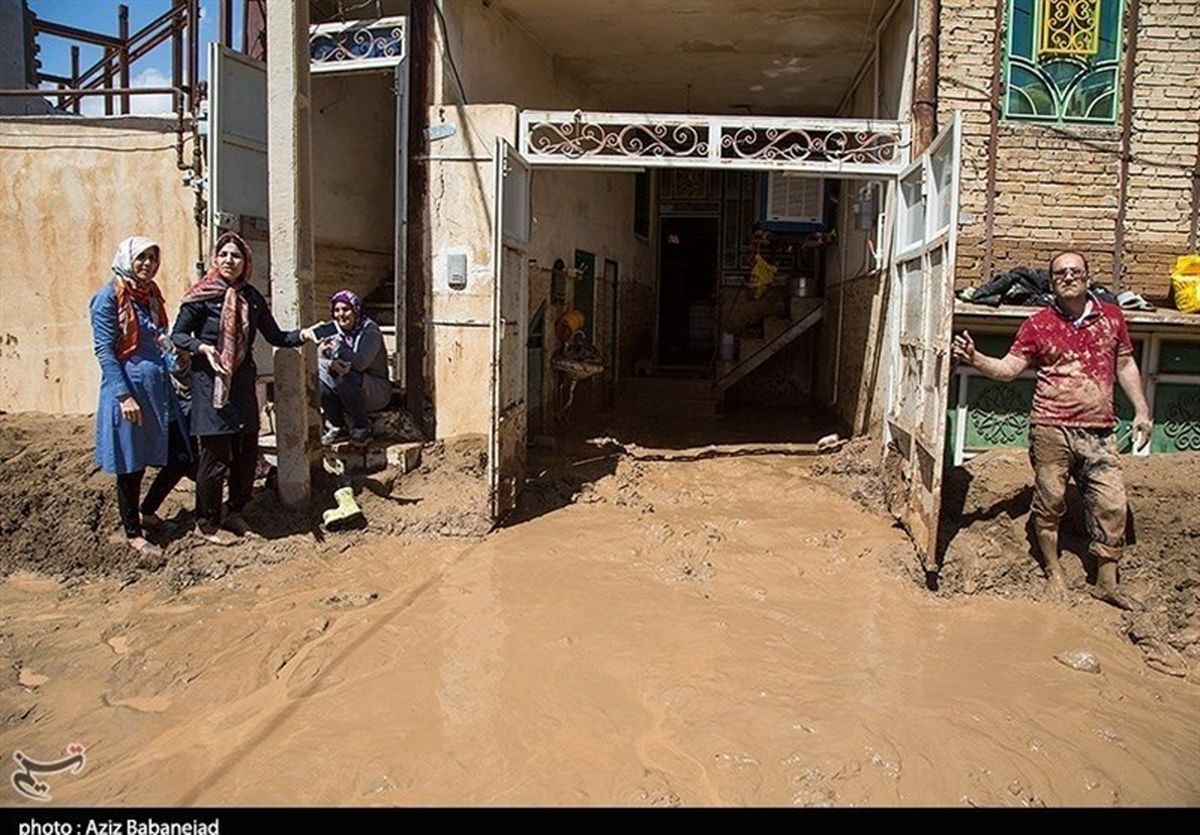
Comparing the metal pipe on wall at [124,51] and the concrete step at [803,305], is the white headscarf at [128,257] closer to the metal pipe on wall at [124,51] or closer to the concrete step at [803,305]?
the metal pipe on wall at [124,51]

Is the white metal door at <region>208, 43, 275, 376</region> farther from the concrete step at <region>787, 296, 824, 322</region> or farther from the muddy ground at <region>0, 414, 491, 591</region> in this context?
the concrete step at <region>787, 296, 824, 322</region>

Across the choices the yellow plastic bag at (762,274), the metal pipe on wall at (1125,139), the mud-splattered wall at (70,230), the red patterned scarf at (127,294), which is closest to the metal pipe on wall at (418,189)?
the mud-splattered wall at (70,230)

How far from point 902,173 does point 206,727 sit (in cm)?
587

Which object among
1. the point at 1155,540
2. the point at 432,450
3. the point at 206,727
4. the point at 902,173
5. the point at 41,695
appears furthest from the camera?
Answer: the point at 432,450

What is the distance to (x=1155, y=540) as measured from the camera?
4.97 m

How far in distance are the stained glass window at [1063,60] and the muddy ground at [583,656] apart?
287cm

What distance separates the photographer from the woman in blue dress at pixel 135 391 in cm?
471

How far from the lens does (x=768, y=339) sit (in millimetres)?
12148

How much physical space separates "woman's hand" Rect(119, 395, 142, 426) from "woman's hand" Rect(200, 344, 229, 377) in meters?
0.46

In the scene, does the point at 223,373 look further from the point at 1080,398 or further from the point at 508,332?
the point at 1080,398

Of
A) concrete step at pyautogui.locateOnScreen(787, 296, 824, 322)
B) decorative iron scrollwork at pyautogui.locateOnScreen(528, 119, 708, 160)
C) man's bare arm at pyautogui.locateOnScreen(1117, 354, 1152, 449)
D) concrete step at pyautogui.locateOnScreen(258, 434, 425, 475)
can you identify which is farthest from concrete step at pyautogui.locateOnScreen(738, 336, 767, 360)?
man's bare arm at pyautogui.locateOnScreen(1117, 354, 1152, 449)
